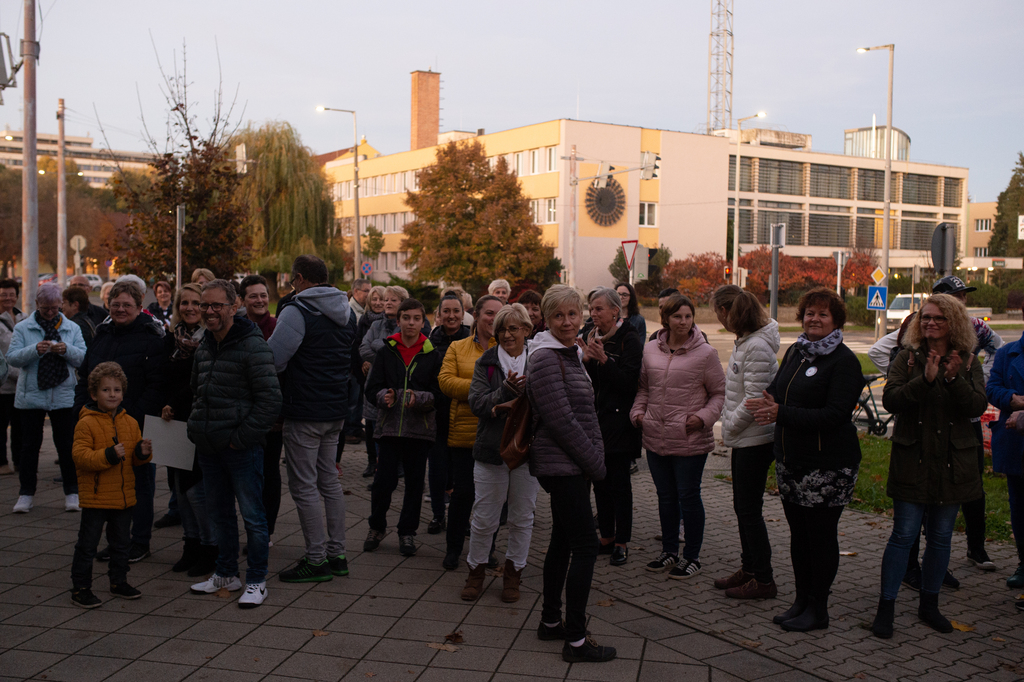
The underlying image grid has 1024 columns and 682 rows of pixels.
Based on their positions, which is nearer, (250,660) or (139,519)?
(250,660)

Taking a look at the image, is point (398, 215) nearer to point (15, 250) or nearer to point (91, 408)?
point (15, 250)

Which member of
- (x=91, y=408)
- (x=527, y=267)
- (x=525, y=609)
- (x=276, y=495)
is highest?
(x=527, y=267)

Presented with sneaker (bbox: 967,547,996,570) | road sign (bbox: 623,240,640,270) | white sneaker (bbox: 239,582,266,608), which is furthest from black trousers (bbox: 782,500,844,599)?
road sign (bbox: 623,240,640,270)

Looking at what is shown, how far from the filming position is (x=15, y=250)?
172 ft

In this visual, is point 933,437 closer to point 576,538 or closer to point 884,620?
point 884,620

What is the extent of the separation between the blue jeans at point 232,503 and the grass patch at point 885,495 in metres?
4.85

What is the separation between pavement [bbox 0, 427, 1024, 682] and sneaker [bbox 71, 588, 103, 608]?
0.06 metres

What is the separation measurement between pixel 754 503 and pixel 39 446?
6061 mm

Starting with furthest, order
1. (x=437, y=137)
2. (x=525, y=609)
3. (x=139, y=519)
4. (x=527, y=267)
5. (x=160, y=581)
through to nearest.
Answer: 1. (x=437, y=137)
2. (x=527, y=267)
3. (x=139, y=519)
4. (x=160, y=581)
5. (x=525, y=609)

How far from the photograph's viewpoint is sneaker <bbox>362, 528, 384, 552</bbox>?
255 inches

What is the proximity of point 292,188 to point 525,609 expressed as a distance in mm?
40004

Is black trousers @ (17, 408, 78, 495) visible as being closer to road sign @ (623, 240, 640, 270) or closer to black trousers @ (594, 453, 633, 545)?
black trousers @ (594, 453, 633, 545)

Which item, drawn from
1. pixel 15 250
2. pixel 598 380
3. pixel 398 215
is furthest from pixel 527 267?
pixel 598 380

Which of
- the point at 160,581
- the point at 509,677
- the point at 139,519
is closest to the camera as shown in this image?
the point at 509,677
